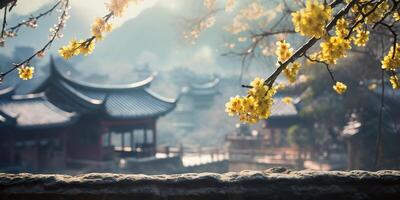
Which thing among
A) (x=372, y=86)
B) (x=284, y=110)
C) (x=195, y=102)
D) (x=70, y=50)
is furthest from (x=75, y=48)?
(x=195, y=102)

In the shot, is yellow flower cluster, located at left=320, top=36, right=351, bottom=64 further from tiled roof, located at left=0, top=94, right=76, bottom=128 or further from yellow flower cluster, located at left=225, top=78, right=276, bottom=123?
tiled roof, located at left=0, top=94, right=76, bottom=128

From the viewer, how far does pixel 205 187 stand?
3805 millimetres

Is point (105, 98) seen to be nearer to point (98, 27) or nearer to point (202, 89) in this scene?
point (98, 27)

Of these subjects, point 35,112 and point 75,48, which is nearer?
point 75,48

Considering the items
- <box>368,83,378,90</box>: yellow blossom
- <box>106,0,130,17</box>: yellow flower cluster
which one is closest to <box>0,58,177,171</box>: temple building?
<box>368,83,378,90</box>: yellow blossom

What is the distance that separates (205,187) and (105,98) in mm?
16323

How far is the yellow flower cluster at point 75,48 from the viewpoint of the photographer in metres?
4.27

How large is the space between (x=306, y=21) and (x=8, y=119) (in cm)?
1535

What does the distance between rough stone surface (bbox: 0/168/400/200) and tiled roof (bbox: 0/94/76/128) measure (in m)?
13.9

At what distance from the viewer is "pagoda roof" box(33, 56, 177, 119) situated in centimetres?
2027

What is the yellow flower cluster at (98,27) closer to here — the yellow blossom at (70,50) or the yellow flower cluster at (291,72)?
the yellow blossom at (70,50)

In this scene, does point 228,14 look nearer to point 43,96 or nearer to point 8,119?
point 43,96

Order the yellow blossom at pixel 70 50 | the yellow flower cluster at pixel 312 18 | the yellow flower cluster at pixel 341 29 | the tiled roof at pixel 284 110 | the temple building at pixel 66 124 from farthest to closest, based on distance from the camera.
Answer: the tiled roof at pixel 284 110 → the temple building at pixel 66 124 → the yellow blossom at pixel 70 50 → the yellow flower cluster at pixel 341 29 → the yellow flower cluster at pixel 312 18

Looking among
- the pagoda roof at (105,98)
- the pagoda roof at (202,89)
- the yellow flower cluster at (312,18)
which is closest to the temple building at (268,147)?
the pagoda roof at (105,98)
